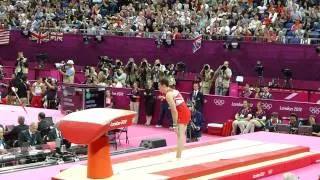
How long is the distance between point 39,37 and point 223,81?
1058 centimetres

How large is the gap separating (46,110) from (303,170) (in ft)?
32.9

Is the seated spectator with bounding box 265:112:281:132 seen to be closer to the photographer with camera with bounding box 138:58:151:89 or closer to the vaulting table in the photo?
the photographer with camera with bounding box 138:58:151:89

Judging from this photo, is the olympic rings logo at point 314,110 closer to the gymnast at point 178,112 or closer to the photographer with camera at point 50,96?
the gymnast at point 178,112

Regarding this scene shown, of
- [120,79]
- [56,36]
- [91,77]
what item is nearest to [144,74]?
[120,79]

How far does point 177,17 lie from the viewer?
24.1m

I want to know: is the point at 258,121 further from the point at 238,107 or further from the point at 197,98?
the point at 197,98

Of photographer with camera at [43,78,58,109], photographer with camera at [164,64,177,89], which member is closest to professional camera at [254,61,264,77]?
photographer with camera at [164,64,177,89]

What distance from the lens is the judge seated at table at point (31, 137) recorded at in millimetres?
12852

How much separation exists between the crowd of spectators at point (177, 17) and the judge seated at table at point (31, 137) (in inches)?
435

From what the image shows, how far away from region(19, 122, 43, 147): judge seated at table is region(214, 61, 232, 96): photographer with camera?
7.60m

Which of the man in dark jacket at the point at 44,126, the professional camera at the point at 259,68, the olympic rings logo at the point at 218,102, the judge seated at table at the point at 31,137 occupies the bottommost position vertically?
the judge seated at table at the point at 31,137

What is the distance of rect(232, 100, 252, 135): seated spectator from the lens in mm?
16734

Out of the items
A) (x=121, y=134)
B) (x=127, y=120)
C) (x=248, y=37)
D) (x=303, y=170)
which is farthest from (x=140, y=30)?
(x=127, y=120)

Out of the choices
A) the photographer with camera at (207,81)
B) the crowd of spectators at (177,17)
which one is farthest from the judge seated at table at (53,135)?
the crowd of spectators at (177,17)
